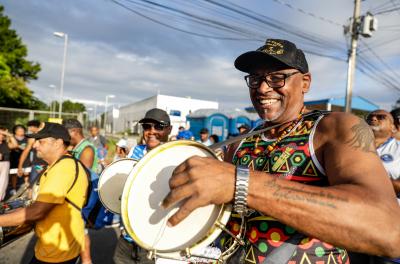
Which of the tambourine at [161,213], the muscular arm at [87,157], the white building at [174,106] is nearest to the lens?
the tambourine at [161,213]

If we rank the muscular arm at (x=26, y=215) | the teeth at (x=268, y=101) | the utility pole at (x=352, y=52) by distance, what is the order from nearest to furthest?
the teeth at (x=268, y=101)
the muscular arm at (x=26, y=215)
the utility pole at (x=352, y=52)

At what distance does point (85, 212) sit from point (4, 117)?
12.6 m

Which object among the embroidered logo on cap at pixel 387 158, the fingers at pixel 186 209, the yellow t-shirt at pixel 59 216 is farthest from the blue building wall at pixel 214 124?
the fingers at pixel 186 209

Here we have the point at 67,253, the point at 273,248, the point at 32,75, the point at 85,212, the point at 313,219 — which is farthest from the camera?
the point at 32,75

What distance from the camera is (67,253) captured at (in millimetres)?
2916

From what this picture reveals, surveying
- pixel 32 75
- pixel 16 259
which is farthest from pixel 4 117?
pixel 32 75

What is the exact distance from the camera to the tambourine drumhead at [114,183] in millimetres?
1941

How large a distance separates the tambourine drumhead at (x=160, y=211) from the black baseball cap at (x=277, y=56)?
740 mm

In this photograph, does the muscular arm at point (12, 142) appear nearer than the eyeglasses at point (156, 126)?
No

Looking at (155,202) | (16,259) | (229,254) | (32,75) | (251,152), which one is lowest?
(16,259)

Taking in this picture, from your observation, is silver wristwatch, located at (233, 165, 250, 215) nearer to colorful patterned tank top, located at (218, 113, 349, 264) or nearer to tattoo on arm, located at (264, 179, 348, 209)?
tattoo on arm, located at (264, 179, 348, 209)

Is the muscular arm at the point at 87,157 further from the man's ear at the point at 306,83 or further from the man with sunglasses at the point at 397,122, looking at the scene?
the man with sunglasses at the point at 397,122

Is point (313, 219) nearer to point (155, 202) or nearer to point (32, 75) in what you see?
point (155, 202)

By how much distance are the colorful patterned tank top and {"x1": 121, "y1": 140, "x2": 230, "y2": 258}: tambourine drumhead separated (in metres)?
0.40
